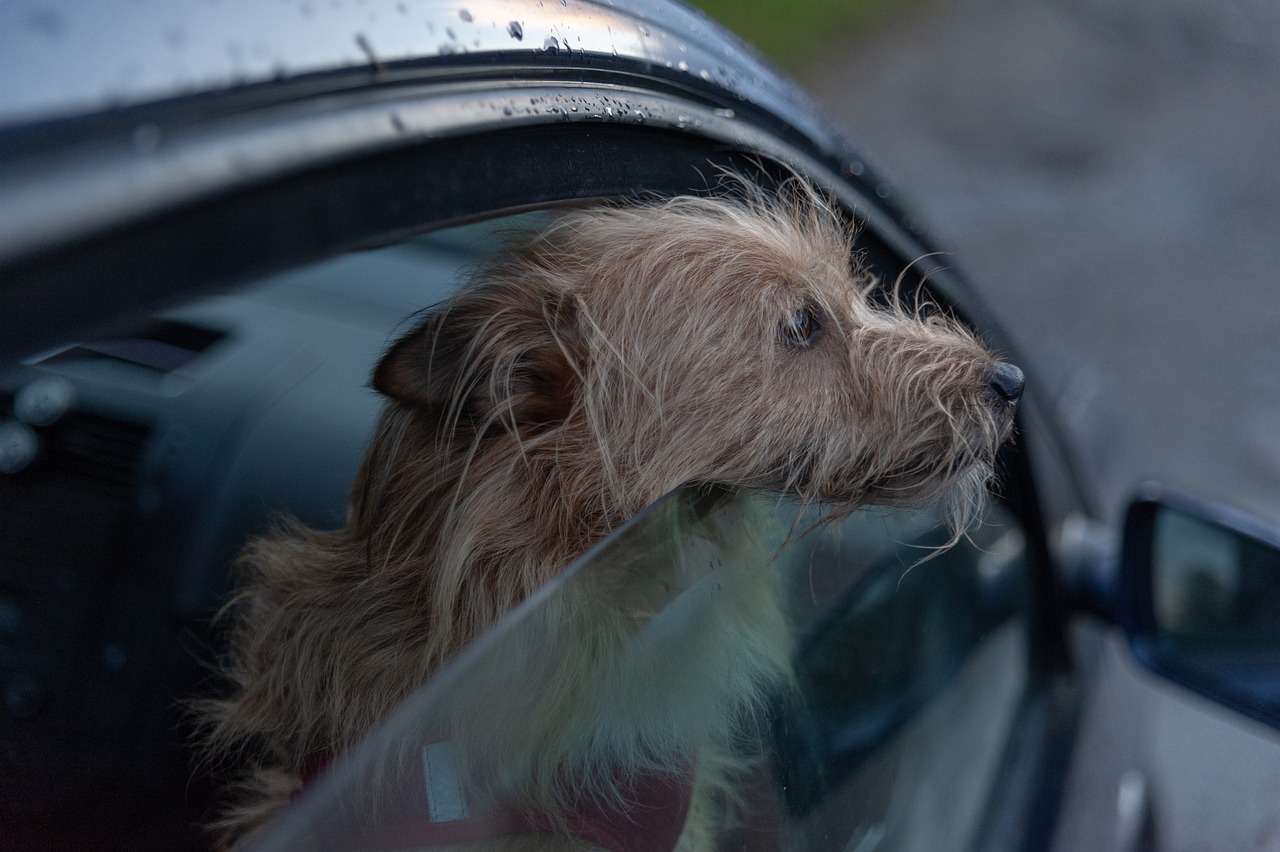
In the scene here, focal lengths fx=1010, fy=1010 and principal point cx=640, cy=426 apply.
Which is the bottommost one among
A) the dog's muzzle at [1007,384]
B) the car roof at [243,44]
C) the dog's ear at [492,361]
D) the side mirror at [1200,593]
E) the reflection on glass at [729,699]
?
the side mirror at [1200,593]

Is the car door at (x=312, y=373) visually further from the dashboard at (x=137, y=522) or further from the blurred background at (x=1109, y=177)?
the blurred background at (x=1109, y=177)

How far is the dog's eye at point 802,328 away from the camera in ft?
6.93

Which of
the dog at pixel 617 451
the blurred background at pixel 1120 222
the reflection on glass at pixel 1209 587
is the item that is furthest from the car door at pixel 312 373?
the blurred background at pixel 1120 222

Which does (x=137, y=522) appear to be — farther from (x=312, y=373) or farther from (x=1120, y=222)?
(x=1120, y=222)

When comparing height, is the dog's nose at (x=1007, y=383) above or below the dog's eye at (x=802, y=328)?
below

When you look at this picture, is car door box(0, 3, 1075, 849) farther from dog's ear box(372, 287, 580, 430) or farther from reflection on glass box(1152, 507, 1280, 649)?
dog's ear box(372, 287, 580, 430)

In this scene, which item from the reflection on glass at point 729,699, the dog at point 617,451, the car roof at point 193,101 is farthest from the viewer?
the dog at point 617,451

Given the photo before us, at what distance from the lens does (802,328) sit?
2.14m

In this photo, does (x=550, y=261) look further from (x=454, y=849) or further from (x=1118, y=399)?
(x=1118, y=399)

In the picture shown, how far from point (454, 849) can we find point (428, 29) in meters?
0.87

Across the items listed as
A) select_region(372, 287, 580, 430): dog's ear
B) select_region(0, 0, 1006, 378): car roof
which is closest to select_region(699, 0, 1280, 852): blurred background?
select_region(372, 287, 580, 430): dog's ear

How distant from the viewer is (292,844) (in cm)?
80

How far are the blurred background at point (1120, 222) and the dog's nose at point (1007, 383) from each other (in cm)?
32

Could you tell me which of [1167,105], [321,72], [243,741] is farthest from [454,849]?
[1167,105]
